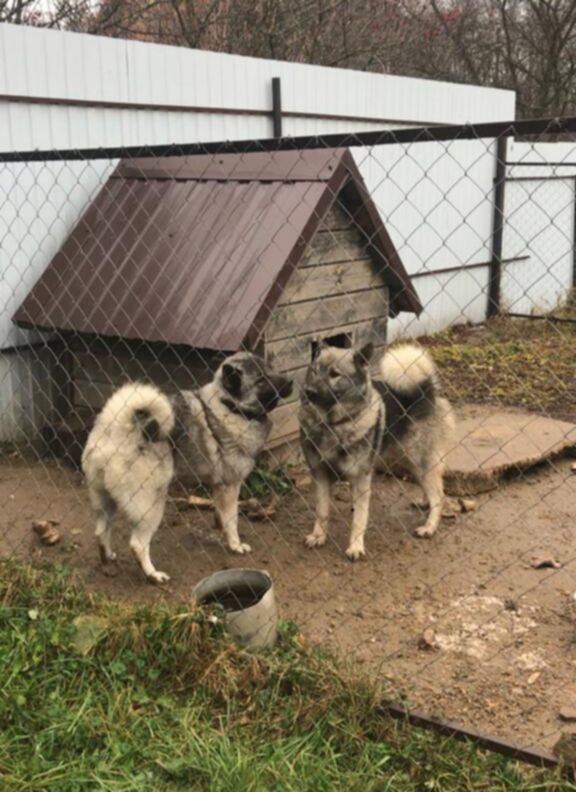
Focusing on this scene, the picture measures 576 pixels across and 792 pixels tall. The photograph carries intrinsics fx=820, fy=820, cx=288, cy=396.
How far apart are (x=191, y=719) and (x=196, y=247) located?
2.89 m

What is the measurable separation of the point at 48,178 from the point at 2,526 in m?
2.42

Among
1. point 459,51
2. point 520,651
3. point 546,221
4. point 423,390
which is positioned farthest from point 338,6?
point 520,651

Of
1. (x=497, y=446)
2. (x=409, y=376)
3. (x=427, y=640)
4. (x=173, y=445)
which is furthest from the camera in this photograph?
(x=497, y=446)

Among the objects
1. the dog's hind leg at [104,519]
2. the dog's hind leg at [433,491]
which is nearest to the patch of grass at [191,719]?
the dog's hind leg at [104,519]

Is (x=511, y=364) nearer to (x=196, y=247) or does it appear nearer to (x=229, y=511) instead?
(x=196, y=247)

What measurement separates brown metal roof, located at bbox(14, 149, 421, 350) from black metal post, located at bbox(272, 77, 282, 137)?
7.05 ft

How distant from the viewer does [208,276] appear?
4.58 metres

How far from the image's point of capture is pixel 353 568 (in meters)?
4.00

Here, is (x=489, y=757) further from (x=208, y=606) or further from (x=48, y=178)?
(x=48, y=178)

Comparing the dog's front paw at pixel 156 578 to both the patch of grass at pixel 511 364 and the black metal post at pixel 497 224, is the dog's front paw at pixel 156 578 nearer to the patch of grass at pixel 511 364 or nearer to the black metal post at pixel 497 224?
the patch of grass at pixel 511 364

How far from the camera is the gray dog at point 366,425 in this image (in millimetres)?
4051

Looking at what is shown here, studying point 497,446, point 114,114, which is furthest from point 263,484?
point 114,114

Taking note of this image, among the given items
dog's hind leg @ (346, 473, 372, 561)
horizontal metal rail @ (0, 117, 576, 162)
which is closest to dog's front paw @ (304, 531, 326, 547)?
dog's hind leg @ (346, 473, 372, 561)

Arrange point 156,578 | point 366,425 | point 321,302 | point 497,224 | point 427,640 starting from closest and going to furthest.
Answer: point 427,640
point 156,578
point 366,425
point 321,302
point 497,224
